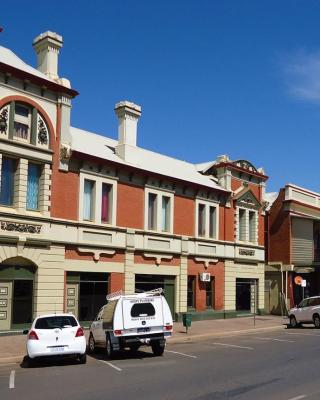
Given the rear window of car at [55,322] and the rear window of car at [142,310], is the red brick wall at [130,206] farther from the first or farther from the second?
the rear window of car at [55,322]

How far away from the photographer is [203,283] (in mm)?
33750

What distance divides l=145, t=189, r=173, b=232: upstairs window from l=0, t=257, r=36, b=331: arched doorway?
795cm

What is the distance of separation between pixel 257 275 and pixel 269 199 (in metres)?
8.27

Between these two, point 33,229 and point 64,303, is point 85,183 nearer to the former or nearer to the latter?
point 33,229

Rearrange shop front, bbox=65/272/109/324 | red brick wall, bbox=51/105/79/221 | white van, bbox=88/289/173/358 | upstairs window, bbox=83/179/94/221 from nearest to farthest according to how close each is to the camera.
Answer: white van, bbox=88/289/173/358 → red brick wall, bbox=51/105/79/221 → shop front, bbox=65/272/109/324 → upstairs window, bbox=83/179/94/221

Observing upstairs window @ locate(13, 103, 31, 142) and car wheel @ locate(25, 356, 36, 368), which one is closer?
car wheel @ locate(25, 356, 36, 368)

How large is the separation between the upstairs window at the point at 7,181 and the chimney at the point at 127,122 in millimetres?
7943

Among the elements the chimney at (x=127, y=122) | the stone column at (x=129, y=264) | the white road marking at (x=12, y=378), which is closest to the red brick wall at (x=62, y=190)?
the stone column at (x=129, y=264)

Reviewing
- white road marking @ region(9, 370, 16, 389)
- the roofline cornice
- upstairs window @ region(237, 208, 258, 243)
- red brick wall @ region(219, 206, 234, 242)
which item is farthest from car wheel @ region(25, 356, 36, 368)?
upstairs window @ region(237, 208, 258, 243)

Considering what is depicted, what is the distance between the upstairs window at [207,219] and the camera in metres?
34.1

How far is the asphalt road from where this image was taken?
11.3m

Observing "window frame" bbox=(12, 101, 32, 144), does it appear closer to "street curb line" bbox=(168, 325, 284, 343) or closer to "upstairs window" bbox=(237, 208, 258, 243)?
"street curb line" bbox=(168, 325, 284, 343)

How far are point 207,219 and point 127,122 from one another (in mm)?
7718

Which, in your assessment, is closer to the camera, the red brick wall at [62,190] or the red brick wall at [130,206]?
the red brick wall at [62,190]
